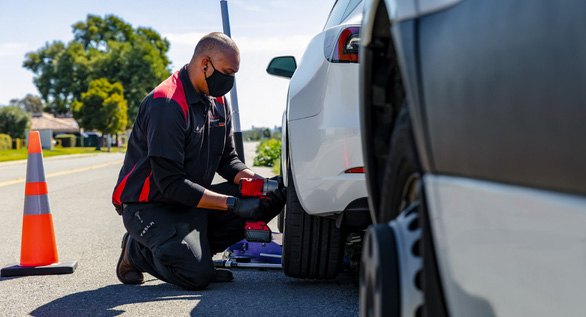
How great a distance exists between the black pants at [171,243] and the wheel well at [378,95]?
199 cm

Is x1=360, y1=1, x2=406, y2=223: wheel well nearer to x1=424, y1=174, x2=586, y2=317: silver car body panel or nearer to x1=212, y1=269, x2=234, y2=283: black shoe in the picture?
x1=424, y1=174, x2=586, y2=317: silver car body panel

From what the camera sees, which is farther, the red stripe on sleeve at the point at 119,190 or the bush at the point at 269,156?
the bush at the point at 269,156

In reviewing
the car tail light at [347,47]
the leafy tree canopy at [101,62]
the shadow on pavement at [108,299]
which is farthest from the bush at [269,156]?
the leafy tree canopy at [101,62]

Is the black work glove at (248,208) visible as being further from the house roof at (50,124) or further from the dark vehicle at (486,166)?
the house roof at (50,124)

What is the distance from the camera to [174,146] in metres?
3.60

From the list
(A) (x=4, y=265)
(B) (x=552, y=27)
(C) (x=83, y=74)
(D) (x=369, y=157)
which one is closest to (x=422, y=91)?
(B) (x=552, y=27)

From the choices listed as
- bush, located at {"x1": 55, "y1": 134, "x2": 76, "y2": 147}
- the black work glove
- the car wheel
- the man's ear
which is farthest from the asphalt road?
bush, located at {"x1": 55, "y1": 134, "x2": 76, "y2": 147}

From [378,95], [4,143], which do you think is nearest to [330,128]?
[378,95]

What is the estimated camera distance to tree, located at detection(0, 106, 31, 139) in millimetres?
60406

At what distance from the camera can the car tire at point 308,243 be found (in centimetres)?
324

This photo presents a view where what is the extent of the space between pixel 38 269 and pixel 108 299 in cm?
86

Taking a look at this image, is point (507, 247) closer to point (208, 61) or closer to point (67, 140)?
point (208, 61)

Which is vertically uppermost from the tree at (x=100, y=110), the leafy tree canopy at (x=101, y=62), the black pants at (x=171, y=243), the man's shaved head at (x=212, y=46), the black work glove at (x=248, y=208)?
the leafy tree canopy at (x=101, y=62)

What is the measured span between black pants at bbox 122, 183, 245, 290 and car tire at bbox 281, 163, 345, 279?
53 cm
